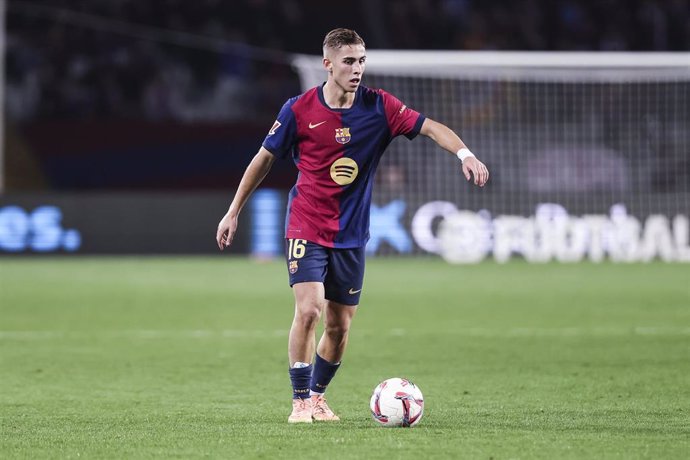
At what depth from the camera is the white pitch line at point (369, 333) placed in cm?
1177

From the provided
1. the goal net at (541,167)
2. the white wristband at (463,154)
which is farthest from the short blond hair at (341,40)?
the goal net at (541,167)

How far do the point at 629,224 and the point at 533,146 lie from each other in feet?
7.77

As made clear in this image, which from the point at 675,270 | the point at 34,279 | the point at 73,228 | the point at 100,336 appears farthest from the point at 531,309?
the point at 73,228

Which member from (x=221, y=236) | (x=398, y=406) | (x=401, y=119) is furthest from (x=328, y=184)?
(x=398, y=406)

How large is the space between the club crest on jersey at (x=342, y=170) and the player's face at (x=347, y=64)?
0.40m

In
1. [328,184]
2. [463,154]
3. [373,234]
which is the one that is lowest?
[373,234]

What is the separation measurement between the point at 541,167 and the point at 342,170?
55.6ft

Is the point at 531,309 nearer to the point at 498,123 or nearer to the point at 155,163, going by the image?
the point at 498,123

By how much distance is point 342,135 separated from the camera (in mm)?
6891

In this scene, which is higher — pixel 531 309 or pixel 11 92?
pixel 11 92

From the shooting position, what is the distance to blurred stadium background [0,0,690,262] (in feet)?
72.4

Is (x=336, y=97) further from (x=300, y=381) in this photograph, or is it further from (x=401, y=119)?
(x=300, y=381)

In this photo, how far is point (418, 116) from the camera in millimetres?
7020

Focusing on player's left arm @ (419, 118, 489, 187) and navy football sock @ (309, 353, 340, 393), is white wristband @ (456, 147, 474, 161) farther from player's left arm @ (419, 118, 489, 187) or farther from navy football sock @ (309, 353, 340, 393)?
navy football sock @ (309, 353, 340, 393)
